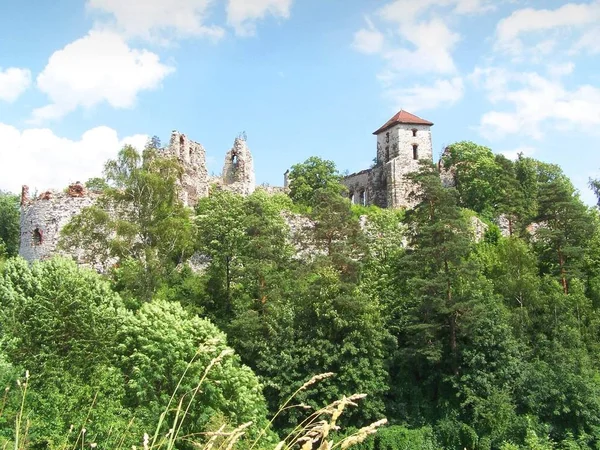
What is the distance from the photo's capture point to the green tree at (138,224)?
85.7 ft

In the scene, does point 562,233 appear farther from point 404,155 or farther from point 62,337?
point 62,337

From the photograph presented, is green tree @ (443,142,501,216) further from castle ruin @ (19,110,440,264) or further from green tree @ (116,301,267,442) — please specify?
green tree @ (116,301,267,442)

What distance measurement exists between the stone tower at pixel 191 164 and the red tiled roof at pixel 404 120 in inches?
566

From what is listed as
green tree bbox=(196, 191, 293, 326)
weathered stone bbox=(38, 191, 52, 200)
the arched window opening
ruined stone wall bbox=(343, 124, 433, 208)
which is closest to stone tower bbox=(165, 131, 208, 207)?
weathered stone bbox=(38, 191, 52, 200)

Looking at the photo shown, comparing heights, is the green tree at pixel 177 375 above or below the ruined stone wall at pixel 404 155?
below

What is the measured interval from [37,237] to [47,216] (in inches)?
47.8

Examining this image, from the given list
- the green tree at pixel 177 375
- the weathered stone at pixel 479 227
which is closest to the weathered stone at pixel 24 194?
the green tree at pixel 177 375

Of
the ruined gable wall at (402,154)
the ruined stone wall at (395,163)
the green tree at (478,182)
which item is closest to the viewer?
the green tree at (478,182)

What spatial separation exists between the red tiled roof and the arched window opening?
26533mm

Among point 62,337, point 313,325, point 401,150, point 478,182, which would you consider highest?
point 401,150

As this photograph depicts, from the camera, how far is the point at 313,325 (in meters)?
25.8

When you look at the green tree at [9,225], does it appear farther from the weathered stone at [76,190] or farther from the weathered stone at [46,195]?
the weathered stone at [76,190]

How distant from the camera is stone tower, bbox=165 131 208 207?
4106 centimetres

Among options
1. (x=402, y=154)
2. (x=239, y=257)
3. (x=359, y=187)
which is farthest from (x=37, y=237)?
(x=402, y=154)
